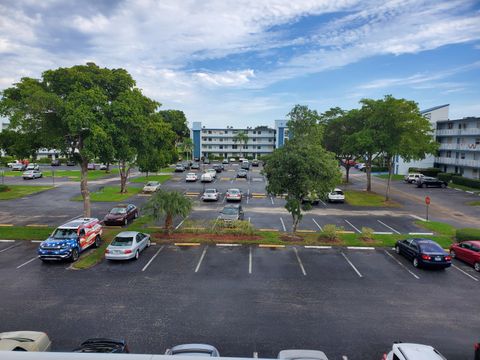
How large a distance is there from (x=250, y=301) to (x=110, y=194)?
A: 108 feet

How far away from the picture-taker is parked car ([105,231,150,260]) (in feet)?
63.6

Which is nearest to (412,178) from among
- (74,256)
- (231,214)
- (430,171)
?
(430,171)

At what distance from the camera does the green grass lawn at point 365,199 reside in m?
39.3

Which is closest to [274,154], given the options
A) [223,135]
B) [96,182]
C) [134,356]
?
[134,356]

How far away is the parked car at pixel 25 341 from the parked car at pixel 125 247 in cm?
880

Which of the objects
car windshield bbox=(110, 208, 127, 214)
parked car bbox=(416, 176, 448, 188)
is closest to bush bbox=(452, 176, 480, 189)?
parked car bbox=(416, 176, 448, 188)

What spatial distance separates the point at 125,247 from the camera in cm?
1950

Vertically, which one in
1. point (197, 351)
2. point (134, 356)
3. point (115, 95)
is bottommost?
point (197, 351)

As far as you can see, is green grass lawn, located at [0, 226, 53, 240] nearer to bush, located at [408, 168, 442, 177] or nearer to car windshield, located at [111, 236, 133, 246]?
car windshield, located at [111, 236, 133, 246]

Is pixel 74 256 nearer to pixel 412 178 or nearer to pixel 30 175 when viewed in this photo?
pixel 30 175

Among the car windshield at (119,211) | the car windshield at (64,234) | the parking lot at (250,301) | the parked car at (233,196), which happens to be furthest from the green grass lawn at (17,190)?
the car windshield at (64,234)

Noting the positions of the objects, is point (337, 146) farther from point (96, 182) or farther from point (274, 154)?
point (96, 182)

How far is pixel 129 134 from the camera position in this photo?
25.6 m

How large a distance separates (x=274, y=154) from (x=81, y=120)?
41.4ft
